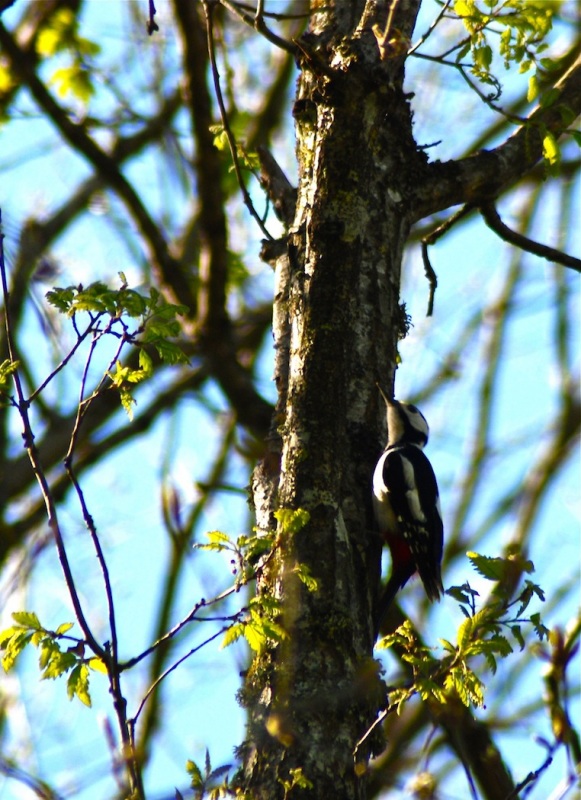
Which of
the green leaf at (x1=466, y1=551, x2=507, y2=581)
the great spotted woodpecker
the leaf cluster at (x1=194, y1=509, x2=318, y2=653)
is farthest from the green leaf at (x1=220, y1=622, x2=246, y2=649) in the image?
the great spotted woodpecker

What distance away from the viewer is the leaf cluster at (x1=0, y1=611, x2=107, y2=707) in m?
2.14

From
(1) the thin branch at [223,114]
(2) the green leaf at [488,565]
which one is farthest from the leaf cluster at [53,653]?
(1) the thin branch at [223,114]

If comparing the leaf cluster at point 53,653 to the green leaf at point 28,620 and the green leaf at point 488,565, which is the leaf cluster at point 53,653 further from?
the green leaf at point 488,565

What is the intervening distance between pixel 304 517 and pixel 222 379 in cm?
351

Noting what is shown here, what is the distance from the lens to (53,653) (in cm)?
215

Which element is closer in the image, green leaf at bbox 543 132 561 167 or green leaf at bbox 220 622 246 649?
green leaf at bbox 220 622 246 649

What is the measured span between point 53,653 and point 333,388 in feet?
3.53

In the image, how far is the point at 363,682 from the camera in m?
2.05

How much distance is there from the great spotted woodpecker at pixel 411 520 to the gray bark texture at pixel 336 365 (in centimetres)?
75

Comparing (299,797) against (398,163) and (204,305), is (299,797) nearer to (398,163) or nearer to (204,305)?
(398,163)

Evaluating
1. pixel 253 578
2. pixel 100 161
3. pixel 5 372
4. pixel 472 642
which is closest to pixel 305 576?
pixel 253 578

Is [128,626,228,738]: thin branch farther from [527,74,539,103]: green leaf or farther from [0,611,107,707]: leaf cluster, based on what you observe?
[527,74,539,103]: green leaf

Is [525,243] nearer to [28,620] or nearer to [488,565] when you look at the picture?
[488,565]

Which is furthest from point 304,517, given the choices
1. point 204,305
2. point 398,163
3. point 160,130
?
point 160,130
